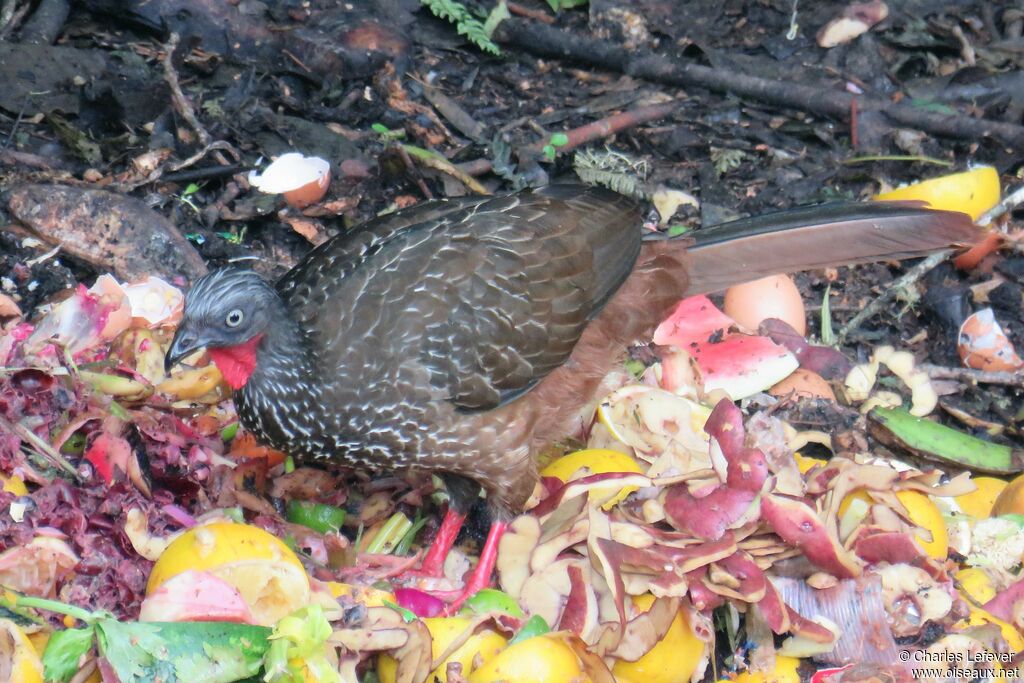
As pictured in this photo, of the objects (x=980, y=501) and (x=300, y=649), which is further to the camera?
(x=980, y=501)

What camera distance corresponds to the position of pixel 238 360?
3.49 meters

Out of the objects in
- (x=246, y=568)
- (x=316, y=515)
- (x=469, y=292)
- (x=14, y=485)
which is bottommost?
(x=316, y=515)

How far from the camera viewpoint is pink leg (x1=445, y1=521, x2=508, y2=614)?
357 cm

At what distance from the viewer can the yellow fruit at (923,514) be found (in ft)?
11.1

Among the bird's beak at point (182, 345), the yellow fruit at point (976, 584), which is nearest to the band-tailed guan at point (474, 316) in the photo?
the bird's beak at point (182, 345)

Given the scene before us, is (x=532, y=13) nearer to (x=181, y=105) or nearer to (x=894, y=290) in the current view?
(x=181, y=105)

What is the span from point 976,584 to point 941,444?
931 mm

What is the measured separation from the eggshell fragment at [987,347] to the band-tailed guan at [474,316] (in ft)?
3.09

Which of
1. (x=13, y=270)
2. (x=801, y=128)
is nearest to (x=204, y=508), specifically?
(x=13, y=270)

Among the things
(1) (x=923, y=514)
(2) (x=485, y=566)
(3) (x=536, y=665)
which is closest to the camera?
(3) (x=536, y=665)

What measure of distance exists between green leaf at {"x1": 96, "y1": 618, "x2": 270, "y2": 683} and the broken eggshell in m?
2.69

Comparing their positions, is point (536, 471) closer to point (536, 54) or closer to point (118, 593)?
point (118, 593)

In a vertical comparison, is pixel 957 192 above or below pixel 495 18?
above

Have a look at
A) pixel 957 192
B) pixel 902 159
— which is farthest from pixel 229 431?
pixel 902 159
